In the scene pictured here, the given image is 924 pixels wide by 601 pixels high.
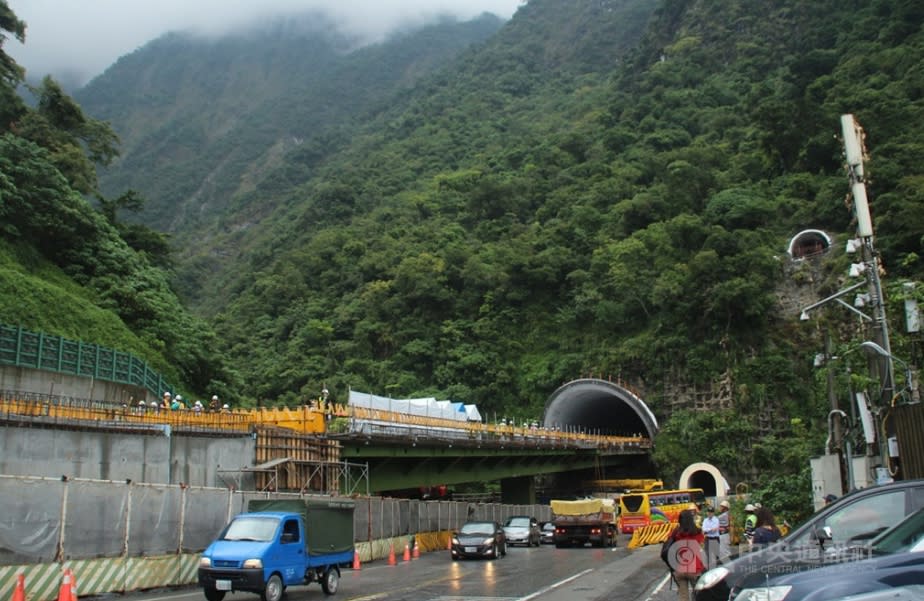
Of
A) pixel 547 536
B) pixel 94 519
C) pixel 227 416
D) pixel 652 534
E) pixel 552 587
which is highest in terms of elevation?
pixel 227 416

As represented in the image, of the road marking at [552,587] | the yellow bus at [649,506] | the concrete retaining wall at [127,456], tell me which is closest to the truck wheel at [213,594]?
the road marking at [552,587]

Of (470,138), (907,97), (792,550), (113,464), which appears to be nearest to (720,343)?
(907,97)

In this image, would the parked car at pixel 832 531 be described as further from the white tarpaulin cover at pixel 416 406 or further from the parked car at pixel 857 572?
the white tarpaulin cover at pixel 416 406

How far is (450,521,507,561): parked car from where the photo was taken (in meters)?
25.5

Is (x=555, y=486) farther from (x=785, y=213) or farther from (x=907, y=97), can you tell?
(x=907, y=97)

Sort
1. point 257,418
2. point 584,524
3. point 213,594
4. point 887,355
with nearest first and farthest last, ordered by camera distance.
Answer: point 213,594
point 887,355
point 257,418
point 584,524

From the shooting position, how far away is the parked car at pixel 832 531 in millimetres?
7336

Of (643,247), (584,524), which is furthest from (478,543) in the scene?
(643,247)

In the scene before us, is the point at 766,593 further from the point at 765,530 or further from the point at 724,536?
the point at 724,536

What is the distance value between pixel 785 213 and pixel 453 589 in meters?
60.0

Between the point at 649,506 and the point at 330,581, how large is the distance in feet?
90.9

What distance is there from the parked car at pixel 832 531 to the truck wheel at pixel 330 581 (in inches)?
366

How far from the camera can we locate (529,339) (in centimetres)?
7381

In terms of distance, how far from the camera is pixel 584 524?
32781 millimetres
